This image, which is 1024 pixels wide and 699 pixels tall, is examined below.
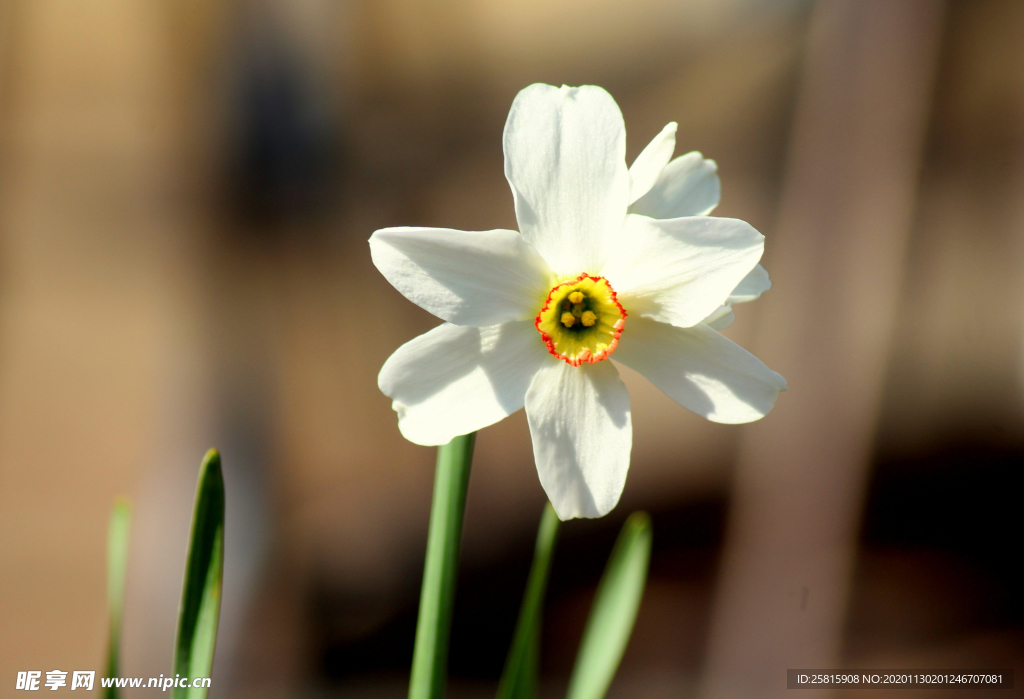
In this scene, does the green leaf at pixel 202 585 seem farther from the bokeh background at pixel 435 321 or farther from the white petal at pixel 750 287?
the bokeh background at pixel 435 321

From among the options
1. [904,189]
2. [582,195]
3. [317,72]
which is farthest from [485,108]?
[582,195]

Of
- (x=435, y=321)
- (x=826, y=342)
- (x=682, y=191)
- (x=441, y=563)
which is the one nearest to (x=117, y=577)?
(x=441, y=563)

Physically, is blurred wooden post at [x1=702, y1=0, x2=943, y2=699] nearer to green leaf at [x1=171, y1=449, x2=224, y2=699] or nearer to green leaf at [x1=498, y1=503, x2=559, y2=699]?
green leaf at [x1=498, y1=503, x2=559, y2=699]

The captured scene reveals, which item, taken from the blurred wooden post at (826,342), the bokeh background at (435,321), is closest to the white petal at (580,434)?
the bokeh background at (435,321)

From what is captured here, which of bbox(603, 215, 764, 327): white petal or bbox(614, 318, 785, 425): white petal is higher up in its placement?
bbox(603, 215, 764, 327): white petal

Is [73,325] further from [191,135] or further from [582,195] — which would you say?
[582,195]

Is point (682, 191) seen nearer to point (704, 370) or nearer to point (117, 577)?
point (704, 370)

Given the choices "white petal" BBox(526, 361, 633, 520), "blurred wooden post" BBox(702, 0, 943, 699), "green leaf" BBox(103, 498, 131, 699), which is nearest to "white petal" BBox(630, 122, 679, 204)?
"white petal" BBox(526, 361, 633, 520)
